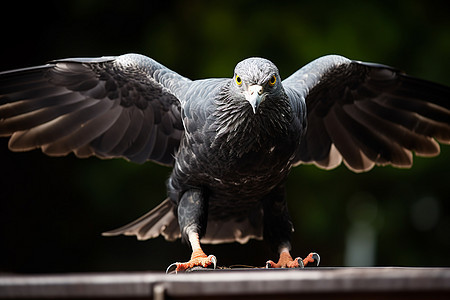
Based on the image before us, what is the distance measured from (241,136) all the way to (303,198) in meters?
3.51

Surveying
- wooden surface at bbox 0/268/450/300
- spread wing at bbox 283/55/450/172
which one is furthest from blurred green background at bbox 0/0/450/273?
wooden surface at bbox 0/268/450/300

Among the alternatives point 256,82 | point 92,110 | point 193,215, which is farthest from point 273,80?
point 92,110

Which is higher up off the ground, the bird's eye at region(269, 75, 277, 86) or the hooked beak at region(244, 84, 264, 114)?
the bird's eye at region(269, 75, 277, 86)

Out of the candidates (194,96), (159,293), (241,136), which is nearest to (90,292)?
(159,293)

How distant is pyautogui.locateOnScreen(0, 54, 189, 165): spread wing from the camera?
156 inches

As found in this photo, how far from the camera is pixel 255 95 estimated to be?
3123 millimetres

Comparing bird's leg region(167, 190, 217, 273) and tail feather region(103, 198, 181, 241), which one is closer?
bird's leg region(167, 190, 217, 273)

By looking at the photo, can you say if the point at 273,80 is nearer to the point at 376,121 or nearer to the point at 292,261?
the point at 292,261

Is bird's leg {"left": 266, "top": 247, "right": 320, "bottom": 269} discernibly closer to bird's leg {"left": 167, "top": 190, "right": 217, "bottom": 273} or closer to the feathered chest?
bird's leg {"left": 167, "top": 190, "right": 217, "bottom": 273}

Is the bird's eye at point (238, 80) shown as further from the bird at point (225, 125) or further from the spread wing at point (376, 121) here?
the spread wing at point (376, 121)

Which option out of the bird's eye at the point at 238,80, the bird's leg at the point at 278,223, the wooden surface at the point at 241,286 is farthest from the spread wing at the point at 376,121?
the wooden surface at the point at 241,286

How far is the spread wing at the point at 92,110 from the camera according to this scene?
13.0ft

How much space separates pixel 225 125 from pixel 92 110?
50.4 inches

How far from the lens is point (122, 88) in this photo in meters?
4.07
